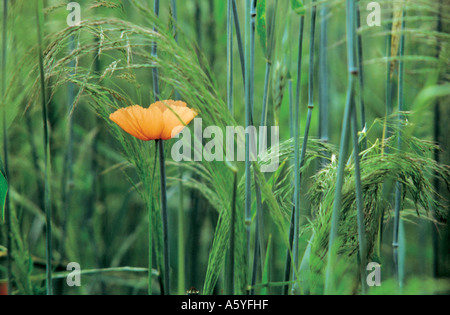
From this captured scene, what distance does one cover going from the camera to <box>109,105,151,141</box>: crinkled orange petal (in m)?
0.43

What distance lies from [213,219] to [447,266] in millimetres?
527

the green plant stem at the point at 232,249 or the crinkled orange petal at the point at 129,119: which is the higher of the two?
the crinkled orange petal at the point at 129,119

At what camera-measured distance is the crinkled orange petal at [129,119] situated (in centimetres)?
43

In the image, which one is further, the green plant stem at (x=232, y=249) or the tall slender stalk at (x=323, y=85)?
the tall slender stalk at (x=323, y=85)

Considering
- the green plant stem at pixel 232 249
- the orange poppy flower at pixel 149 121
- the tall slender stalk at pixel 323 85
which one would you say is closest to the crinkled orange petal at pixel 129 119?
the orange poppy flower at pixel 149 121

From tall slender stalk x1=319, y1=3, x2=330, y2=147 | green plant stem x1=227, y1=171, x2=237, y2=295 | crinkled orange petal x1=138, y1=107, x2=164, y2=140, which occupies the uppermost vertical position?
tall slender stalk x1=319, y1=3, x2=330, y2=147

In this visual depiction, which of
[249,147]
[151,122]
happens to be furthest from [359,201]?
[151,122]

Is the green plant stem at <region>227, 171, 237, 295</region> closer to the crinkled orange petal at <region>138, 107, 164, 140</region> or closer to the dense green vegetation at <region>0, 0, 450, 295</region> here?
the dense green vegetation at <region>0, 0, 450, 295</region>

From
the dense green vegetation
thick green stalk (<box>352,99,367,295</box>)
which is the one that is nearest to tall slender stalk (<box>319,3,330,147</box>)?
the dense green vegetation

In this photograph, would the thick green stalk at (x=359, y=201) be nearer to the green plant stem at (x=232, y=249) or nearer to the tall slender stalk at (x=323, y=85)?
the green plant stem at (x=232, y=249)

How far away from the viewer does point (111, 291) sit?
945 mm
